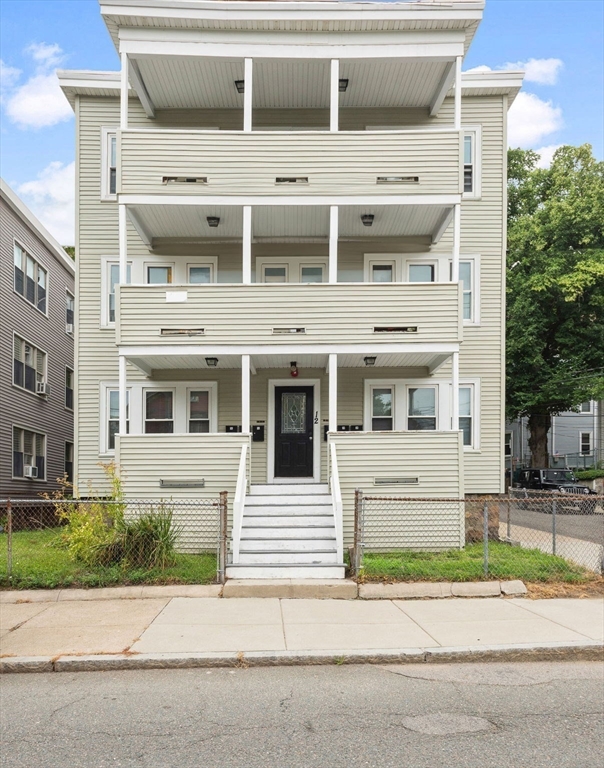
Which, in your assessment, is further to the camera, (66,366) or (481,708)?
(66,366)

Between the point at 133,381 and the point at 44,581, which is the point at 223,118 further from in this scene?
the point at 44,581

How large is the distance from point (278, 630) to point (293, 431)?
327 inches

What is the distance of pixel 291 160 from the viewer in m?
14.3

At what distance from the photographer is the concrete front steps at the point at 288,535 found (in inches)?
432

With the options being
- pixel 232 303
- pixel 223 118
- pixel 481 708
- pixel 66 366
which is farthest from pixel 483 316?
pixel 66 366

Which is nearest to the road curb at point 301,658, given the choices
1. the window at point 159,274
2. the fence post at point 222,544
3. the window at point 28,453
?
the fence post at point 222,544

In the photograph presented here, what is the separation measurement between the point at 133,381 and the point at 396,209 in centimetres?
678

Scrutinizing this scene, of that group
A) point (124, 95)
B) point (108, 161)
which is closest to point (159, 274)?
point (108, 161)

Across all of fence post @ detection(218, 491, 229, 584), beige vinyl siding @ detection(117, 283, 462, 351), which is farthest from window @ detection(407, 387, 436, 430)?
fence post @ detection(218, 491, 229, 584)

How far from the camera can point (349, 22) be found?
13.9 m

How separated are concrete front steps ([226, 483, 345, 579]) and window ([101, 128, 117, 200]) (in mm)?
7761

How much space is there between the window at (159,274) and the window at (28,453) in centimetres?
1064

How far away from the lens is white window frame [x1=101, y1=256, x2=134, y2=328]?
16281mm

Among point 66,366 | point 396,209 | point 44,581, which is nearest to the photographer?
point 44,581
